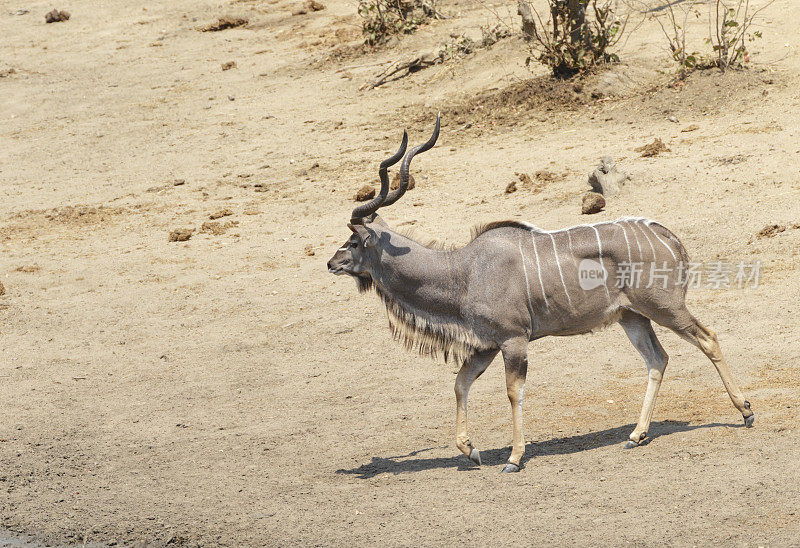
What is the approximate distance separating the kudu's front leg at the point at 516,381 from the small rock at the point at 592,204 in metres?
4.16

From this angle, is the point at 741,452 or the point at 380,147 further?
the point at 380,147

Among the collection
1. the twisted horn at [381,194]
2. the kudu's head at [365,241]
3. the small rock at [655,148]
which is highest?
the twisted horn at [381,194]

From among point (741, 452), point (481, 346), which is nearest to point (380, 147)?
point (481, 346)

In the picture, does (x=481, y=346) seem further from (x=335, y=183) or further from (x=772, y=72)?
(x=772, y=72)

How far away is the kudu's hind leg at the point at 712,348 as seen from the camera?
6707 millimetres

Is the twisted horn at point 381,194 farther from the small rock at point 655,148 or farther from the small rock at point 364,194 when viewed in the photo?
the small rock at point 655,148

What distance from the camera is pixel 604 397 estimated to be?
7.76 m

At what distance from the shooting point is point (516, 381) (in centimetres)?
675

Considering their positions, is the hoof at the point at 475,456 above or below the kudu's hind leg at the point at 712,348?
below

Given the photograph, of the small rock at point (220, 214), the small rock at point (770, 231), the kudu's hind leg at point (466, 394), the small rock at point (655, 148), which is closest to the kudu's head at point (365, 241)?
the kudu's hind leg at point (466, 394)

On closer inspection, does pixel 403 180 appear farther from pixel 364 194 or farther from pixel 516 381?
pixel 364 194

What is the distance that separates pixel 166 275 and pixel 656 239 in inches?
237

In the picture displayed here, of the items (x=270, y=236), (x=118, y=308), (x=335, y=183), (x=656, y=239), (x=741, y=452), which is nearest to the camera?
(x=741, y=452)

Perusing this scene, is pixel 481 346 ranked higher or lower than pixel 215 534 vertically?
higher
